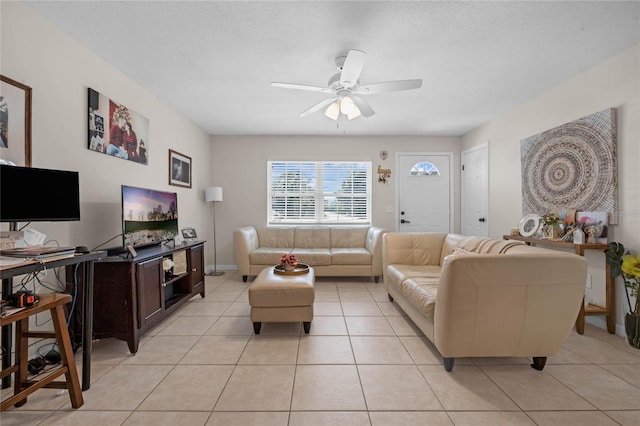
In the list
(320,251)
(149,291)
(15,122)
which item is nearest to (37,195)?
(15,122)

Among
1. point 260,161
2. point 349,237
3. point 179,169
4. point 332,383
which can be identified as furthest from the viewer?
point 260,161

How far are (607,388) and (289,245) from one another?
12.8 feet

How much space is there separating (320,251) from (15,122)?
3.48m

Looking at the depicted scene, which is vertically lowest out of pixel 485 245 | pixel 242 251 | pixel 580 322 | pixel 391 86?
pixel 580 322

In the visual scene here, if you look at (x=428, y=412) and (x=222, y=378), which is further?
(x=222, y=378)

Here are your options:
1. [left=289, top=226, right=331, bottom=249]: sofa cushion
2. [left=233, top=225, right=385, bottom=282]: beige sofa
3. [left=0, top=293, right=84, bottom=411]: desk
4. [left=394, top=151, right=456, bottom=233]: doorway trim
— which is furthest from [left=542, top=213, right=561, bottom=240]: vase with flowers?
[left=0, top=293, right=84, bottom=411]: desk

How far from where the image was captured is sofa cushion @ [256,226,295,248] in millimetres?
4805

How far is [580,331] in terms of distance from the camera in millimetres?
2463

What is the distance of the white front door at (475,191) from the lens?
441 cm

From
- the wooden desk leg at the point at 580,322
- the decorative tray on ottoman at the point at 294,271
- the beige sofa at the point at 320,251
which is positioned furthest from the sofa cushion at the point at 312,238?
the wooden desk leg at the point at 580,322

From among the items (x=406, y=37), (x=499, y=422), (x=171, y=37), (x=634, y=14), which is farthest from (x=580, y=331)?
(x=171, y=37)

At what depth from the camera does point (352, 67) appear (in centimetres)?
217

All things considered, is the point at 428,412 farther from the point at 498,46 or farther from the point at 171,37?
the point at 171,37

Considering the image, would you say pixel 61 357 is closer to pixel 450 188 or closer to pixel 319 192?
pixel 319 192
